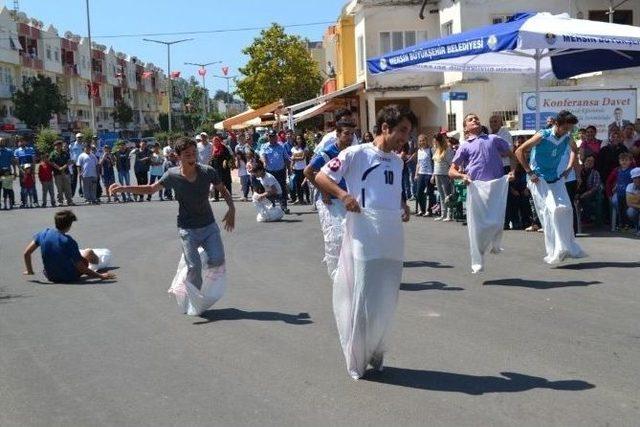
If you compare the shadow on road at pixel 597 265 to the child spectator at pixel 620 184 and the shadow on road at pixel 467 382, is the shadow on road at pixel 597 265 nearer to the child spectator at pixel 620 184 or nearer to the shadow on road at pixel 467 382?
the child spectator at pixel 620 184

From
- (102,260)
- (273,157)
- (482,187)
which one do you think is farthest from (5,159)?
(482,187)

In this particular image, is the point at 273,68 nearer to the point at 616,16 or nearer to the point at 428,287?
the point at 616,16

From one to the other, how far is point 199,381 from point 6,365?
5.81ft

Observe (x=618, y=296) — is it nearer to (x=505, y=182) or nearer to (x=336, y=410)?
(x=505, y=182)

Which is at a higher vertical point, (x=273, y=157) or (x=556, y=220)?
(x=273, y=157)

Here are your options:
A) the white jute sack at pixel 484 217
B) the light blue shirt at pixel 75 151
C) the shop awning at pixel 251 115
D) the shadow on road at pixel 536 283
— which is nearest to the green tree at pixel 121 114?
the shop awning at pixel 251 115

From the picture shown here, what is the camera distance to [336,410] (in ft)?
17.1

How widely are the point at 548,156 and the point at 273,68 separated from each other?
3958 centimetres

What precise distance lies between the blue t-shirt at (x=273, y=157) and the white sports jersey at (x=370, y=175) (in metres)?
13.7

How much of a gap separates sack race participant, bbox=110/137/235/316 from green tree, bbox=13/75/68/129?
2563 inches

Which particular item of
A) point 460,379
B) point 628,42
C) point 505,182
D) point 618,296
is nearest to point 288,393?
point 460,379

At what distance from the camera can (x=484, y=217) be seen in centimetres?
995

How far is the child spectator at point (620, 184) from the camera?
13461 millimetres

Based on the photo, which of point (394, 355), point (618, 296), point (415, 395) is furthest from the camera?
point (618, 296)
